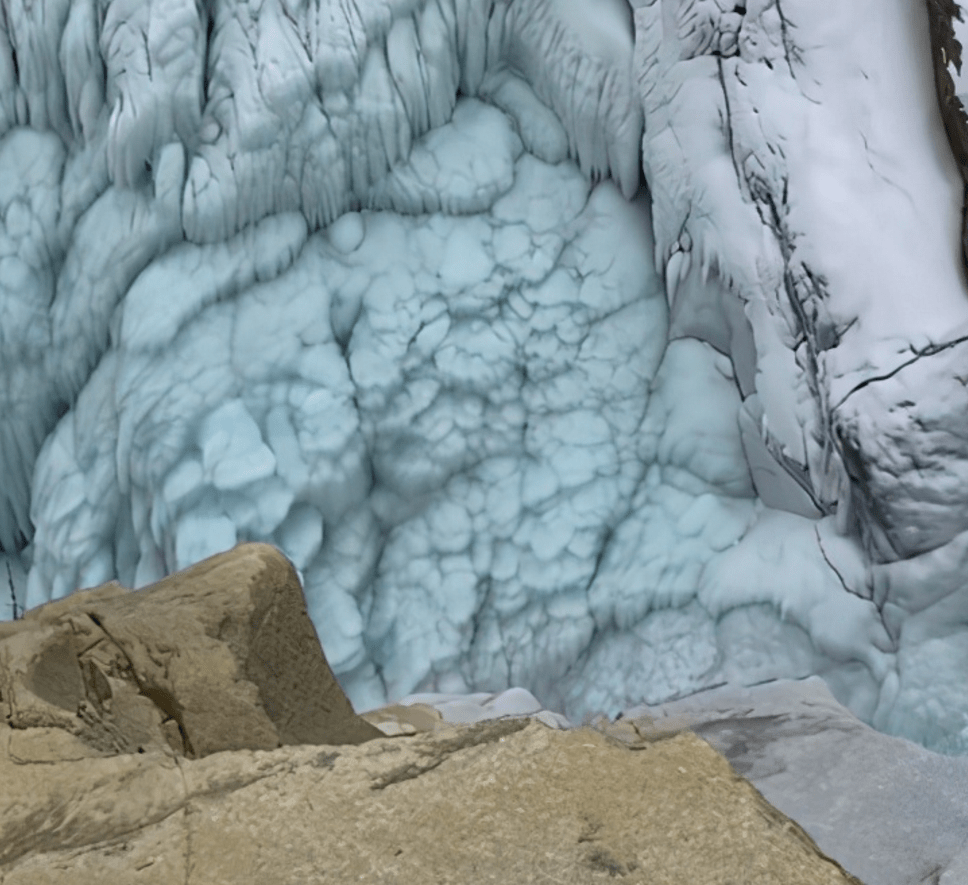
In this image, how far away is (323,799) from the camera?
3.03ft

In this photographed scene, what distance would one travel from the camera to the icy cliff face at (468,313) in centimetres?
211

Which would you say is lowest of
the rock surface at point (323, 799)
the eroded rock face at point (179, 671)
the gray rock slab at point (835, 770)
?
the gray rock slab at point (835, 770)

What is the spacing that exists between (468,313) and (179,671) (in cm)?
134

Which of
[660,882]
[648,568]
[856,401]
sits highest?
[660,882]

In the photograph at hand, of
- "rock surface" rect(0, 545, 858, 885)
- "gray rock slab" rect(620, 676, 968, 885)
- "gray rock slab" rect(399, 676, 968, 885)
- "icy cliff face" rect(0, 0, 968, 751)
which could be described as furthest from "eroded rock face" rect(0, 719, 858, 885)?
"icy cliff face" rect(0, 0, 968, 751)

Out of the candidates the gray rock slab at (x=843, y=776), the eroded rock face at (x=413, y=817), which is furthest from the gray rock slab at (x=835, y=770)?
the eroded rock face at (x=413, y=817)

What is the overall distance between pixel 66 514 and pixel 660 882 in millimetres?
1894

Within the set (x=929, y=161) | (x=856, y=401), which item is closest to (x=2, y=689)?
(x=856, y=401)

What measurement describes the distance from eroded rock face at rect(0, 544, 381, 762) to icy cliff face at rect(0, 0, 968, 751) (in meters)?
0.87

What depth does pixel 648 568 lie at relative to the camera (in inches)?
89.1

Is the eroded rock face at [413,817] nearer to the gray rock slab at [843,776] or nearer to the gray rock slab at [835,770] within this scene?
the gray rock slab at [835,770]

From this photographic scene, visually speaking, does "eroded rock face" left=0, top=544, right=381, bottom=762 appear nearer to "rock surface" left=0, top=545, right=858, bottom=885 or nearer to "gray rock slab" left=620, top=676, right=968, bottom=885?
"rock surface" left=0, top=545, right=858, bottom=885

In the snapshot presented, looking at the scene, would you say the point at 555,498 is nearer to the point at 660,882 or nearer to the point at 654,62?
the point at 654,62

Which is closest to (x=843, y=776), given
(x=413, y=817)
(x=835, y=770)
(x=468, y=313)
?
(x=835, y=770)
